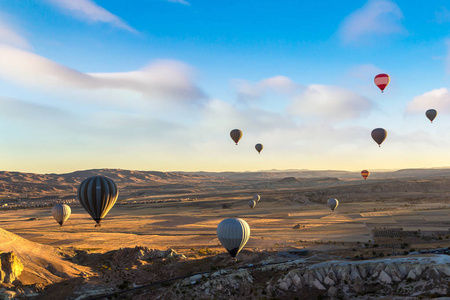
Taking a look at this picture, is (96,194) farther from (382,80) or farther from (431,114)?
(431,114)

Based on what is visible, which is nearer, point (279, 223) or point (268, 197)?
point (279, 223)

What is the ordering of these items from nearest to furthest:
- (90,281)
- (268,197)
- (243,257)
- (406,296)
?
(406,296) → (90,281) → (243,257) → (268,197)

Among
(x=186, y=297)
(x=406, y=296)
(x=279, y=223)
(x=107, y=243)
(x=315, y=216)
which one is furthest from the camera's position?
(x=315, y=216)

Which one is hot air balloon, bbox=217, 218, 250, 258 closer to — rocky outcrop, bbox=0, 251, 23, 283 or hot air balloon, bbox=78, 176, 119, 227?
hot air balloon, bbox=78, 176, 119, 227

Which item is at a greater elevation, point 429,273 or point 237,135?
point 237,135

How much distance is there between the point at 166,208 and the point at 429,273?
97.5m

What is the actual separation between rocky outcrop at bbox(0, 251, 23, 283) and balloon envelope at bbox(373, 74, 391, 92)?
6165 centimetres

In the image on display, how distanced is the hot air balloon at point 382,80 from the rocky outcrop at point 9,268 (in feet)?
202

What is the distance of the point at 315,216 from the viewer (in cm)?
8756

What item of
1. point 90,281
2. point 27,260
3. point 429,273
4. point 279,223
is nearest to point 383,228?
point 279,223

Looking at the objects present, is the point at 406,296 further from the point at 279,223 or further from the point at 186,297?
the point at 279,223

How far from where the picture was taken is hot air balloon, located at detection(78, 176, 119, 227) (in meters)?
43.8

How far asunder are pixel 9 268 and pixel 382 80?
62.8m

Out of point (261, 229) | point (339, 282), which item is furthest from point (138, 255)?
point (261, 229)
